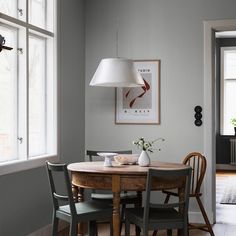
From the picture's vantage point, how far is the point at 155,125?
5.77 metres

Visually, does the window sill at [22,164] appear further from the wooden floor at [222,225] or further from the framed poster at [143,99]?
the framed poster at [143,99]

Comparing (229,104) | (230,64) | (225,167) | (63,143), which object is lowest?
(225,167)

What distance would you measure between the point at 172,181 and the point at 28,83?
5.33 ft

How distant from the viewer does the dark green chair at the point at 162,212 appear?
3.72 metres

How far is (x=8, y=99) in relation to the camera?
4.38 metres

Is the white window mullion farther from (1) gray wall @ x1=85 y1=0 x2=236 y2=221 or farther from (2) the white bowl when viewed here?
(1) gray wall @ x1=85 y1=0 x2=236 y2=221

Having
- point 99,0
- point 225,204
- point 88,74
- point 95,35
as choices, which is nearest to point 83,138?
point 88,74

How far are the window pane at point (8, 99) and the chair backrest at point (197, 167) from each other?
1811 mm

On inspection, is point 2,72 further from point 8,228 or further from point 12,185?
point 8,228

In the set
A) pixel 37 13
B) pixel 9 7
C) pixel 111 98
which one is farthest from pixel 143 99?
pixel 9 7

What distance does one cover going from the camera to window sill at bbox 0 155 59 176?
4059 millimetres

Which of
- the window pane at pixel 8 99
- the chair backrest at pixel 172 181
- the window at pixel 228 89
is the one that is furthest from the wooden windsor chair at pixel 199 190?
the window at pixel 228 89

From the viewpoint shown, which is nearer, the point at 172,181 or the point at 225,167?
the point at 172,181

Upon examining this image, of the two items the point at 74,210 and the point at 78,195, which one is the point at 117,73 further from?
the point at 74,210
